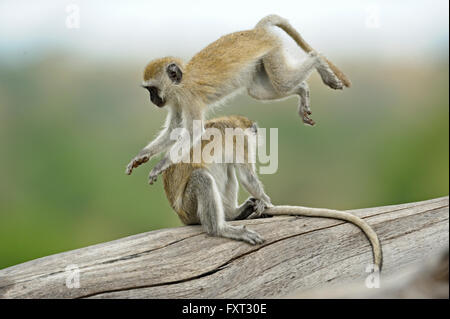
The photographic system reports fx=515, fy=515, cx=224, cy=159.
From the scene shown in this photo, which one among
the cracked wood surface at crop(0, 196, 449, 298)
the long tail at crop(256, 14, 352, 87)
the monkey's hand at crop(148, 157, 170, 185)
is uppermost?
the long tail at crop(256, 14, 352, 87)

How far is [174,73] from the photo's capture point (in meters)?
4.60

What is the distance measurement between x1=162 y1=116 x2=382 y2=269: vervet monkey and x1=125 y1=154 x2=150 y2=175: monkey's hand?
0.22 m

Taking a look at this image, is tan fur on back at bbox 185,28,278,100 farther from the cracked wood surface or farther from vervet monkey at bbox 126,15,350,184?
the cracked wood surface

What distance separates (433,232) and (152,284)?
2.45 m

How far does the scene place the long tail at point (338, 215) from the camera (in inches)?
166

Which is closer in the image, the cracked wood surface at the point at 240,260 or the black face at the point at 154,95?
the cracked wood surface at the point at 240,260

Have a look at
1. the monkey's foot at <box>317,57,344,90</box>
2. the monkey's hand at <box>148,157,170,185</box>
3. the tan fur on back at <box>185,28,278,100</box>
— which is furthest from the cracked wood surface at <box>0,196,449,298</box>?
the tan fur on back at <box>185,28,278,100</box>

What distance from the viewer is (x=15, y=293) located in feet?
11.5

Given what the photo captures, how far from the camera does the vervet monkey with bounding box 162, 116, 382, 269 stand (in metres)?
4.14

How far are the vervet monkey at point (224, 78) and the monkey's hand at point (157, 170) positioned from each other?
30 centimetres

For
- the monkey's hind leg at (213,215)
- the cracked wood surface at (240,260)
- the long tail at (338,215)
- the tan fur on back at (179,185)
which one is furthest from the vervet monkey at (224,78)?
the cracked wood surface at (240,260)

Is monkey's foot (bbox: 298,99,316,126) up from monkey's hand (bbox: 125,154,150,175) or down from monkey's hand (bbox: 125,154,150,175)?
up

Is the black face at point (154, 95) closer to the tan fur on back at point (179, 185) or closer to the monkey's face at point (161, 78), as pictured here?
the monkey's face at point (161, 78)

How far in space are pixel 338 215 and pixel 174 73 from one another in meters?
1.90
